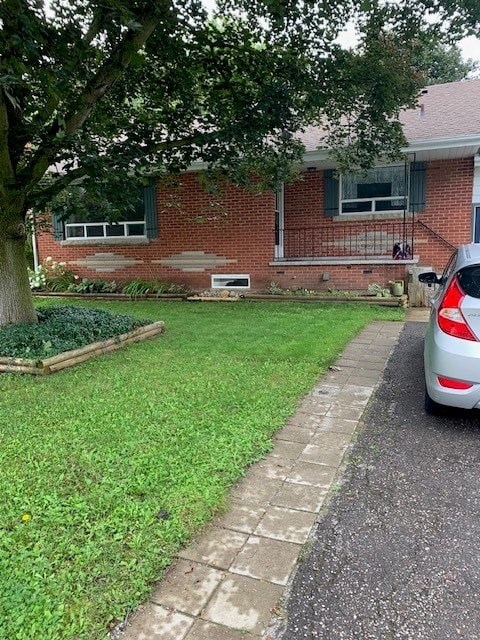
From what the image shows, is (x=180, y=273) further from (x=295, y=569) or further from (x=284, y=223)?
(x=295, y=569)

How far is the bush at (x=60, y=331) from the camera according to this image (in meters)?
5.66

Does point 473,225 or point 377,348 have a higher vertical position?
point 473,225

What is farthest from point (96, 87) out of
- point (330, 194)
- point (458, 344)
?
point (330, 194)

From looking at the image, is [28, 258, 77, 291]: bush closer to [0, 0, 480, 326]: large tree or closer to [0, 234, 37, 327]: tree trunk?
[0, 0, 480, 326]: large tree

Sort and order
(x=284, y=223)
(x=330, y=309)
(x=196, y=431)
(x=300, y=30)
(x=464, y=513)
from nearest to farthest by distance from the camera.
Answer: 1. (x=464, y=513)
2. (x=196, y=431)
3. (x=300, y=30)
4. (x=330, y=309)
5. (x=284, y=223)

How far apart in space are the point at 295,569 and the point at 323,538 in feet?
0.97

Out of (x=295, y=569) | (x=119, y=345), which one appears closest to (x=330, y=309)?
(x=119, y=345)

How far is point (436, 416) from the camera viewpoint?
13.4 feet

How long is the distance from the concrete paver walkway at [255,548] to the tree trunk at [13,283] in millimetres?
4443

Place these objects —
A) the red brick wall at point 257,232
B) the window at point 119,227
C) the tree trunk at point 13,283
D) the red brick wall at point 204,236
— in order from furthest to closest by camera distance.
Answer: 1. the window at point 119,227
2. the red brick wall at point 204,236
3. the red brick wall at point 257,232
4. the tree trunk at point 13,283

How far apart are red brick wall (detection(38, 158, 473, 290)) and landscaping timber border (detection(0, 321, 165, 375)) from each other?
4314 millimetres

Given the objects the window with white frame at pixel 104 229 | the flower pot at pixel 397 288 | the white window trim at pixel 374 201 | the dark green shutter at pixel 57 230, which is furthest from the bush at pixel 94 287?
the flower pot at pixel 397 288

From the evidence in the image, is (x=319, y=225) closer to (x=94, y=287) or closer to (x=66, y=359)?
(x=94, y=287)

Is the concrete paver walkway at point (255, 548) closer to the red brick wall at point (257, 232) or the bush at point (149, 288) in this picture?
the red brick wall at point (257, 232)
